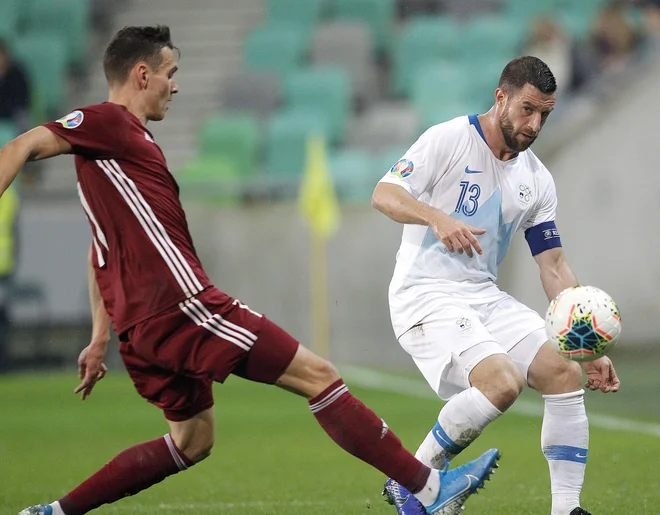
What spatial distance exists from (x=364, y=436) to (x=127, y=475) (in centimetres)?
111

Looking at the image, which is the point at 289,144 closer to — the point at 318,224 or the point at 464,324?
the point at 318,224

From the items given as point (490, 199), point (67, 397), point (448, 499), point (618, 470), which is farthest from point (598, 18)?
point (448, 499)

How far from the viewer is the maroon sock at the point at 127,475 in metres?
5.38

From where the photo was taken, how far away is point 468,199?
5.80 m

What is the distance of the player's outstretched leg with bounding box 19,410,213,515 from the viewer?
212 inches

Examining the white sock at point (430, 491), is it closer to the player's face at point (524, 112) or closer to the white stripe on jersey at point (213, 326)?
the white stripe on jersey at point (213, 326)

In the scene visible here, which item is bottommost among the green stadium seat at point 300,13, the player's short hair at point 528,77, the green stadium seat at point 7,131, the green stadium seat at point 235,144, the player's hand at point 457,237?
the green stadium seat at point 235,144

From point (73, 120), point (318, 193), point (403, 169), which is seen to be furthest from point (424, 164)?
point (318, 193)

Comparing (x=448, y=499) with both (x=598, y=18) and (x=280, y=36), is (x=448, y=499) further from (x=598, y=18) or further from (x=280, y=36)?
(x=280, y=36)

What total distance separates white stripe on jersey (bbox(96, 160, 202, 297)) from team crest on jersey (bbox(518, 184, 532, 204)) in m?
1.73

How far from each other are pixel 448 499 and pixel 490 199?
151cm

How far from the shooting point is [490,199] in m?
5.84

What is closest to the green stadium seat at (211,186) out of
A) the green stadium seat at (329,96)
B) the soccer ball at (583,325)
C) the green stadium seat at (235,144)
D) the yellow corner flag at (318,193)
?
the green stadium seat at (235,144)

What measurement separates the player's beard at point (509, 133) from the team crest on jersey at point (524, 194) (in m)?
0.20
